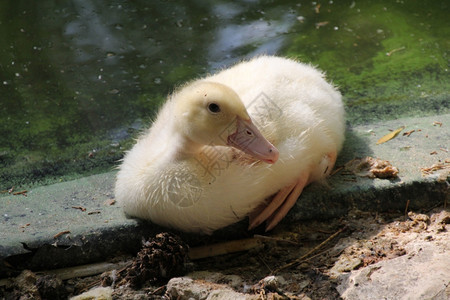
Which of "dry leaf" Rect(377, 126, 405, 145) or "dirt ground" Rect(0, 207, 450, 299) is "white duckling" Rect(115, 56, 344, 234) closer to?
"dirt ground" Rect(0, 207, 450, 299)

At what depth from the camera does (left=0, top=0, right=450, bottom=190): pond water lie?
479cm

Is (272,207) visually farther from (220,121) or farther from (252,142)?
(220,121)

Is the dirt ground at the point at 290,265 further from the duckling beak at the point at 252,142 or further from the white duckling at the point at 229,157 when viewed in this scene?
the duckling beak at the point at 252,142

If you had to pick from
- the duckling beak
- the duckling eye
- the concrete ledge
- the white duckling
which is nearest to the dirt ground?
the concrete ledge

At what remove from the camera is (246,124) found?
122 inches

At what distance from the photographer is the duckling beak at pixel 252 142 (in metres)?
3.08

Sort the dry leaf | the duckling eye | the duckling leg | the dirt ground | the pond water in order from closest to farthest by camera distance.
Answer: the dirt ground < the duckling eye < the duckling leg < the dry leaf < the pond water

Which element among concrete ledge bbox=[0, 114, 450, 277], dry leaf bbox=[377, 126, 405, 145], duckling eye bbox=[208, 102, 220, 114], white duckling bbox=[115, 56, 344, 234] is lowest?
dry leaf bbox=[377, 126, 405, 145]

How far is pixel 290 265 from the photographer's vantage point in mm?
3088

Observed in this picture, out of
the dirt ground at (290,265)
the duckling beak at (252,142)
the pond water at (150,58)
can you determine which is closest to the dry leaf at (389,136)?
the pond water at (150,58)

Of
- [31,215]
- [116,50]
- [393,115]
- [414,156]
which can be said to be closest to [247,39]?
[116,50]

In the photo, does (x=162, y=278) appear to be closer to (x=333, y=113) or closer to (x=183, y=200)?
(x=183, y=200)

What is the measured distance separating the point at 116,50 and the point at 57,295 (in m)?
3.43

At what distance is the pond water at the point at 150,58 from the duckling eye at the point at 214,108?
163 centimetres
